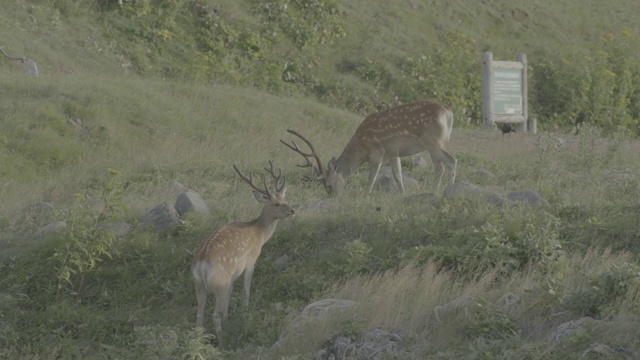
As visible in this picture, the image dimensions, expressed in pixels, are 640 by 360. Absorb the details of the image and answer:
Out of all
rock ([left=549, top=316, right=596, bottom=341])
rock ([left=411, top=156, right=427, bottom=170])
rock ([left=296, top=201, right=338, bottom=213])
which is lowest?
rock ([left=411, top=156, right=427, bottom=170])

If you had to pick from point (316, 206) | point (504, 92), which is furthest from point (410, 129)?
point (504, 92)

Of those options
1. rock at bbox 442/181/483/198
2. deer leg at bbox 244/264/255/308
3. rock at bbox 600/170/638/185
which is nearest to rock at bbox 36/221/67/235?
deer leg at bbox 244/264/255/308

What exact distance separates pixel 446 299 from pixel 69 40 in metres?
16.5

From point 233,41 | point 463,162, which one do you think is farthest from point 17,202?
point 233,41

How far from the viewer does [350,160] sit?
1588 centimetres

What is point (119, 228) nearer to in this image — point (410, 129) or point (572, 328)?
point (410, 129)

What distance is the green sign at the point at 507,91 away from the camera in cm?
2409

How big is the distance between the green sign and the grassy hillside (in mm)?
1053

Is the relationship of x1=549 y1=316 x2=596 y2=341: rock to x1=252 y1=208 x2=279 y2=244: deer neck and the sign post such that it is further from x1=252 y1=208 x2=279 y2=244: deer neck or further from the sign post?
the sign post

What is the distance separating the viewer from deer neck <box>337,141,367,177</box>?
15789 millimetres

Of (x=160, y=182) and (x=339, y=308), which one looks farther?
(x=160, y=182)

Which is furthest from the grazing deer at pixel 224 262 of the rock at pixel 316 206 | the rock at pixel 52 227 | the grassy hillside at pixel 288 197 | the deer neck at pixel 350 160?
the deer neck at pixel 350 160

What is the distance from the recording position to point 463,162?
17406 mm

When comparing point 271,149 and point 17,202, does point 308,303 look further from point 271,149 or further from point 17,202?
point 271,149
